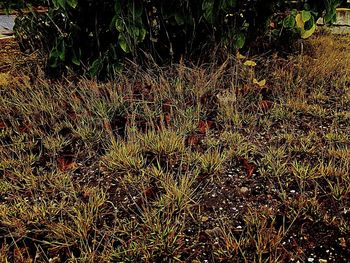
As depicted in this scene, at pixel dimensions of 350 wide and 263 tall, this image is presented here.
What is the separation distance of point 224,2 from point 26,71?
5.97 feet

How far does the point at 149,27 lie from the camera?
10.3 ft

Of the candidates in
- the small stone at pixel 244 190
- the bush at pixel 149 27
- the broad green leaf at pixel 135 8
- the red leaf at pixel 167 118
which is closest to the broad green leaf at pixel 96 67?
the bush at pixel 149 27

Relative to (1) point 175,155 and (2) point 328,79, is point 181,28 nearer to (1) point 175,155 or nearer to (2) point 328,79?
(2) point 328,79

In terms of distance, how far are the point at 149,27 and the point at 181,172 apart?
5.33 ft

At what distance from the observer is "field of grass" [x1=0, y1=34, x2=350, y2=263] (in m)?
1.46

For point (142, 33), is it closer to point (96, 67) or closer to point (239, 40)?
point (96, 67)

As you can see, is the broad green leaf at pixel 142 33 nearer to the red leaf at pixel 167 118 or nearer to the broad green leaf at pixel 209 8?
the broad green leaf at pixel 209 8

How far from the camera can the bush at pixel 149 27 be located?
2.75 meters

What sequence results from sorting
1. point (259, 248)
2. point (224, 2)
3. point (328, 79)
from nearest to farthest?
point (259, 248) → point (224, 2) → point (328, 79)

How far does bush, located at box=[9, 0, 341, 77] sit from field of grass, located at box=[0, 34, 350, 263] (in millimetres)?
290

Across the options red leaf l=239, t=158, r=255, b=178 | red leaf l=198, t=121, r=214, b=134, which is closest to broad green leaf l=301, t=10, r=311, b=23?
red leaf l=198, t=121, r=214, b=134

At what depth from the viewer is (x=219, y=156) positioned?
1.92 meters

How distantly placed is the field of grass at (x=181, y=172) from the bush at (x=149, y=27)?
0.95 ft

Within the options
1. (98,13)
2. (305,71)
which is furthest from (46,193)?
(305,71)
